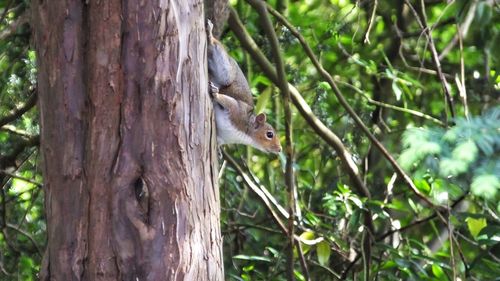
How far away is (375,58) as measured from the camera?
176 inches

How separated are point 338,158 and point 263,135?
84 centimetres

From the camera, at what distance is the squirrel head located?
130 inches

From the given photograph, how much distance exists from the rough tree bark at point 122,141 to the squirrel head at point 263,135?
3.51ft

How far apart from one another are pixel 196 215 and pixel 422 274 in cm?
158

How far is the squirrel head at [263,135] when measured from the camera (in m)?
3.30

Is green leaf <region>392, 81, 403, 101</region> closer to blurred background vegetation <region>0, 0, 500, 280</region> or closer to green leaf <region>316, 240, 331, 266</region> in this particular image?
blurred background vegetation <region>0, 0, 500, 280</region>

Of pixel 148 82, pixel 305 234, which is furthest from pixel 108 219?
pixel 305 234

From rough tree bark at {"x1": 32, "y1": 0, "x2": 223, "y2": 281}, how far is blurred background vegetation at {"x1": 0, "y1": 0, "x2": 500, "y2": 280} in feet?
3.26

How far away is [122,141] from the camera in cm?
215

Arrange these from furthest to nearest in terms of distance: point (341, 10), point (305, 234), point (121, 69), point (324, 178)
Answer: point (324, 178) < point (341, 10) < point (305, 234) < point (121, 69)

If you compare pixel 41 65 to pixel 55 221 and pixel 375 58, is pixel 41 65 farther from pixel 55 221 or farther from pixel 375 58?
pixel 375 58

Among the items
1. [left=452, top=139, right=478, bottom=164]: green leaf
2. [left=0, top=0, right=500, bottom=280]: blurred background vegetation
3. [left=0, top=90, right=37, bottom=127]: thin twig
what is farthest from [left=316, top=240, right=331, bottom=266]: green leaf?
[left=452, top=139, right=478, bottom=164]: green leaf

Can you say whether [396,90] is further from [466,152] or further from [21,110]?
[466,152]

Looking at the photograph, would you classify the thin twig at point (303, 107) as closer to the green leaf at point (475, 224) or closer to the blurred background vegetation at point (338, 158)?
the blurred background vegetation at point (338, 158)
